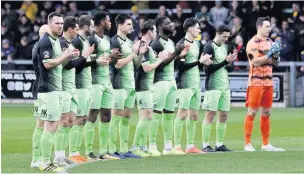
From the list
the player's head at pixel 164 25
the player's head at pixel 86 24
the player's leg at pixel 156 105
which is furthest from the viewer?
the player's head at pixel 164 25

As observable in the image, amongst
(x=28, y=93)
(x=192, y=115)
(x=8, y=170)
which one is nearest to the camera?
(x=8, y=170)

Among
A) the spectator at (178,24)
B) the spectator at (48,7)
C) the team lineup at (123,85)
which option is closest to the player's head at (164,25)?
the team lineup at (123,85)

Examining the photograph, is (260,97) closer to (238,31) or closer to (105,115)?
(105,115)

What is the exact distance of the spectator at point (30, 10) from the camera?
130 ft

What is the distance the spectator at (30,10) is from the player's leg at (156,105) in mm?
20149

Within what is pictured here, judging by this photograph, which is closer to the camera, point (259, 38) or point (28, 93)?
point (259, 38)

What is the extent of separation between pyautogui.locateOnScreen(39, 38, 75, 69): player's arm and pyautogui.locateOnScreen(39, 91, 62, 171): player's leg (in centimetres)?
51

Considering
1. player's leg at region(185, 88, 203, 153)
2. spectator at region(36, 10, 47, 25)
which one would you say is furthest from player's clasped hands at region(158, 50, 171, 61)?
spectator at region(36, 10, 47, 25)

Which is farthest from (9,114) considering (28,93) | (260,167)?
(260,167)

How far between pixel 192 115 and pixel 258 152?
1.54 m

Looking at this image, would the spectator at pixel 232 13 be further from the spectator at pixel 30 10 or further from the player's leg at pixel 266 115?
the player's leg at pixel 266 115

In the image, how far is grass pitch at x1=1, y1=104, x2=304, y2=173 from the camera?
17016 millimetres

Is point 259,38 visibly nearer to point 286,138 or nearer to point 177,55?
point 177,55

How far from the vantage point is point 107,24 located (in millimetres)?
18844
